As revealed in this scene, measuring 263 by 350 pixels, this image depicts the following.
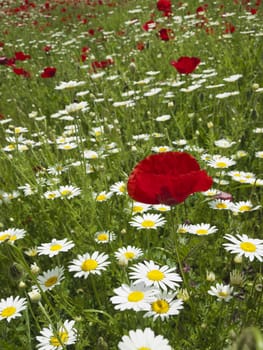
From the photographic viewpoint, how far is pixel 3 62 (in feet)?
11.6

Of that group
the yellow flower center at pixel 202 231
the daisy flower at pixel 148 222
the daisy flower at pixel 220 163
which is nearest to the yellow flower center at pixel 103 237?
the daisy flower at pixel 148 222

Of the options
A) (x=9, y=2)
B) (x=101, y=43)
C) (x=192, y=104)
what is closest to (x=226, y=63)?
(x=192, y=104)

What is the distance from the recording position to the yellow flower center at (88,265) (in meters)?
1.36

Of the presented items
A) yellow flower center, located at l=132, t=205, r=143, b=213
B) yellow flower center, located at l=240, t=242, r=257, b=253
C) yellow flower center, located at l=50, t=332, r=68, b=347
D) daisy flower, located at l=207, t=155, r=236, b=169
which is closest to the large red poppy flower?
yellow flower center, located at l=240, t=242, r=257, b=253

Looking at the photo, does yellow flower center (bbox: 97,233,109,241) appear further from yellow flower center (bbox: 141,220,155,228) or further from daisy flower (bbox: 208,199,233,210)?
daisy flower (bbox: 208,199,233,210)

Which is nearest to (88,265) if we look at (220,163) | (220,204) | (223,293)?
(223,293)

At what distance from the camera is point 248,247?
1.30m

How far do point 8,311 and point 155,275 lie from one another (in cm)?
50

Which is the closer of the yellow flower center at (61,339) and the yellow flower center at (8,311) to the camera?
the yellow flower center at (61,339)

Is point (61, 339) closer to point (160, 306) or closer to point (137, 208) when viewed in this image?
point (160, 306)

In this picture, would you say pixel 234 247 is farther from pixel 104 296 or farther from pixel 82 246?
pixel 82 246

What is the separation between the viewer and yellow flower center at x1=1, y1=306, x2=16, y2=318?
1307 millimetres

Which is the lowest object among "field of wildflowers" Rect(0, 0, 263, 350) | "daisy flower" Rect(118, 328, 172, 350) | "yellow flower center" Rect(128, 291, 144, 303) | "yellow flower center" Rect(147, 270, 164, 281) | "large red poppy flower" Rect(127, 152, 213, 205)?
"field of wildflowers" Rect(0, 0, 263, 350)

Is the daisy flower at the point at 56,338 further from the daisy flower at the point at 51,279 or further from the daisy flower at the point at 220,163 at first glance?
the daisy flower at the point at 220,163
